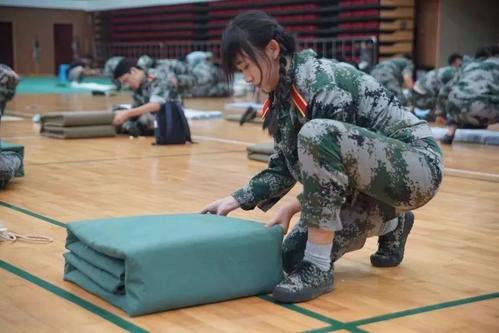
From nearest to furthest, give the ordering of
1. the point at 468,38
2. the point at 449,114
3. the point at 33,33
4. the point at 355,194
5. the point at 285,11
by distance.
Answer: the point at 355,194, the point at 449,114, the point at 468,38, the point at 285,11, the point at 33,33

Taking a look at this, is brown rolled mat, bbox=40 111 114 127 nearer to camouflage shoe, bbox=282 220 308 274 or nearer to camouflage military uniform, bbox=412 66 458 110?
camouflage military uniform, bbox=412 66 458 110

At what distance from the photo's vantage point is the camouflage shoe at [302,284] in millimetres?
2621

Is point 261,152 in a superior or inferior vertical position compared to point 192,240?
inferior

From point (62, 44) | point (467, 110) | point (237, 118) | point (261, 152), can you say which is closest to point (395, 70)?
point (237, 118)

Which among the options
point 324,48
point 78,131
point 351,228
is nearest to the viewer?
point 351,228

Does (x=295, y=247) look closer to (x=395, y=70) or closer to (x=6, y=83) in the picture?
(x=6, y=83)

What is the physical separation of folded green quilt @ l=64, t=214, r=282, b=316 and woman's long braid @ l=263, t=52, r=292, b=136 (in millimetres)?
347

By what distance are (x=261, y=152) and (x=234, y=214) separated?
7.37 feet

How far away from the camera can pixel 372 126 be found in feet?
9.01

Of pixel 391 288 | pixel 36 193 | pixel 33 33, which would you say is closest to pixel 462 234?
pixel 391 288

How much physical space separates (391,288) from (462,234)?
1.06 metres

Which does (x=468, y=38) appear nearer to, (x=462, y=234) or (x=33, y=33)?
(x=462, y=234)

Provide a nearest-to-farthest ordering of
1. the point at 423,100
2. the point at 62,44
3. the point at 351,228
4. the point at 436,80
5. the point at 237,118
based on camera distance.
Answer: the point at 351,228, the point at 436,80, the point at 423,100, the point at 237,118, the point at 62,44

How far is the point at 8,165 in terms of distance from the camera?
191 inches
